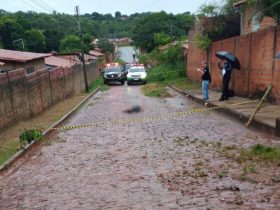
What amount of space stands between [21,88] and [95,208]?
37.3 ft

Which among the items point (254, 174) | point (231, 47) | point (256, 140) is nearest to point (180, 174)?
point (254, 174)

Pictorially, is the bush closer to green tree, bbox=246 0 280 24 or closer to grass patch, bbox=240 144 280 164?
grass patch, bbox=240 144 280 164

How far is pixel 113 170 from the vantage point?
8086mm

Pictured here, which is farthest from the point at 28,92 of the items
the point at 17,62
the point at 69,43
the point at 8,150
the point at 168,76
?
the point at 69,43

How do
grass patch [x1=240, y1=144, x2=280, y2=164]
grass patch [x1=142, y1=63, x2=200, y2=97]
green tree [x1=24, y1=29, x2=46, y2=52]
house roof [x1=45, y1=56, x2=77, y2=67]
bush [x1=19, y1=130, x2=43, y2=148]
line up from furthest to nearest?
green tree [x1=24, y1=29, x2=46, y2=52]
house roof [x1=45, y1=56, x2=77, y2=67]
grass patch [x1=142, y1=63, x2=200, y2=97]
bush [x1=19, y1=130, x2=43, y2=148]
grass patch [x1=240, y1=144, x2=280, y2=164]

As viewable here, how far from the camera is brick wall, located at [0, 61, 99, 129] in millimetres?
14358

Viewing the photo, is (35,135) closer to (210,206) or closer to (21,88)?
(21,88)

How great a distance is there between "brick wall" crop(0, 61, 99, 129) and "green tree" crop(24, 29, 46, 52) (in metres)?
33.4

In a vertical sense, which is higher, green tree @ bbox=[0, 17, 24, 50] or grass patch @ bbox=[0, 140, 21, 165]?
green tree @ bbox=[0, 17, 24, 50]

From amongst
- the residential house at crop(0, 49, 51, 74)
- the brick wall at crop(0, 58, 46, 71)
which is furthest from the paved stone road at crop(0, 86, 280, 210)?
the brick wall at crop(0, 58, 46, 71)

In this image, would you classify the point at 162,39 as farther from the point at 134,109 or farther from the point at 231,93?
A: the point at 231,93

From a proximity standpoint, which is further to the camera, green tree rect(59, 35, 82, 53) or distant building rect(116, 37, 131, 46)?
distant building rect(116, 37, 131, 46)

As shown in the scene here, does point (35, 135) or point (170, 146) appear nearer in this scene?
point (170, 146)

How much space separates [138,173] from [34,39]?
180 ft
